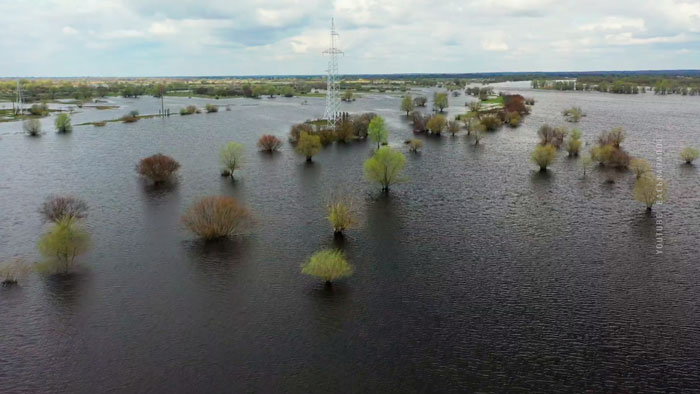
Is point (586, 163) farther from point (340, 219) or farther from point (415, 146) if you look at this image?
point (340, 219)

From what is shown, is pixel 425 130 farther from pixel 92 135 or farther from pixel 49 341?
pixel 49 341

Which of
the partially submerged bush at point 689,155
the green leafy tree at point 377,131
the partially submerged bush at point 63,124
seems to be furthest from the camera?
the partially submerged bush at point 63,124

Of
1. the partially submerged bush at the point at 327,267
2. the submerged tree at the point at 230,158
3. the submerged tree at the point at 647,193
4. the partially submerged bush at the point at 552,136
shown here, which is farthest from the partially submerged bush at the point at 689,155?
the submerged tree at the point at 230,158

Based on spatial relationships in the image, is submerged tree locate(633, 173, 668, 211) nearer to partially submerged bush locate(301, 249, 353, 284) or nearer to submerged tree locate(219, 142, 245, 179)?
partially submerged bush locate(301, 249, 353, 284)

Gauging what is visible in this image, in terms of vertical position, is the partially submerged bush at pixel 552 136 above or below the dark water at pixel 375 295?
above

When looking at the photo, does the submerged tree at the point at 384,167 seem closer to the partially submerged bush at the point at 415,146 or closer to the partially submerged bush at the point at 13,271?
the partially submerged bush at the point at 415,146

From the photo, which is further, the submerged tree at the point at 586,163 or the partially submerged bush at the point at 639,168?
the submerged tree at the point at 586,163
